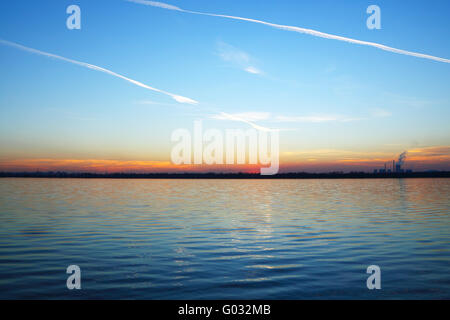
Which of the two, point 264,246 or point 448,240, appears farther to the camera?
point 448,240

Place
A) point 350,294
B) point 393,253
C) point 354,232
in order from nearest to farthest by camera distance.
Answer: point 350,294
point 393,253
point 354,232

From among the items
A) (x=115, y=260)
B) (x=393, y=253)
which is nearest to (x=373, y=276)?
(x=393, y=253)

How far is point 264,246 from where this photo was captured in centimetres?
2467

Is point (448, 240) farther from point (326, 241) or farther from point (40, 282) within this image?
point (40, 282)
